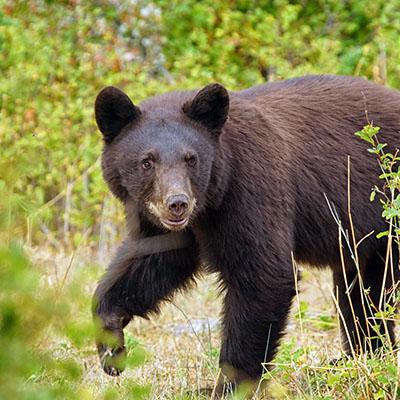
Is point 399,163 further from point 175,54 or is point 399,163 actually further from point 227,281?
point 175,54

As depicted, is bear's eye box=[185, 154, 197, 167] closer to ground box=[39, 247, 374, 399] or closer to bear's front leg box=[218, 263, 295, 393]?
bear's front leg box=[218, 263, 295, 393]

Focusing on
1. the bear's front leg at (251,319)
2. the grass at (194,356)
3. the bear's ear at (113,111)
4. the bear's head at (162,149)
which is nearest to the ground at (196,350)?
the grass at (194,356)

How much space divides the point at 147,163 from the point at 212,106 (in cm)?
44

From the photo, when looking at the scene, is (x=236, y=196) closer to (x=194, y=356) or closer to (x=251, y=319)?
(x=251, y=319)

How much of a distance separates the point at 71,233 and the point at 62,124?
1292 millimetres

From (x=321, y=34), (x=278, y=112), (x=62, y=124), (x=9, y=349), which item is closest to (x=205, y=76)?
(x=62, y=124)

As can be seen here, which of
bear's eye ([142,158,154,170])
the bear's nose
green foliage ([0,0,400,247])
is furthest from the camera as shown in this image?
green foliage ([0,0,400,247])

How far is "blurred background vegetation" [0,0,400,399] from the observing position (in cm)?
1041

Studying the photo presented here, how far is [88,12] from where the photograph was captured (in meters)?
13.5

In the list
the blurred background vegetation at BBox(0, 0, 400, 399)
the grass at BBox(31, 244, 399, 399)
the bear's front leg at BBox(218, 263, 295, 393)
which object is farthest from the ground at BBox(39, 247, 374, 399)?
the blurred background vegetation at BBox(0, 0, 400, 399)

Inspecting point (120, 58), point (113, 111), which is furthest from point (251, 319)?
point (120, 58)

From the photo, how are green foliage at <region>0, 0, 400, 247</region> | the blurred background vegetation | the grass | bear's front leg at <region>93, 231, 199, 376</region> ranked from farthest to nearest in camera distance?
1. green foliage at <region>0, 0, 400, 247</region>
2. the blurred background vegetation
3. bear's front leg at <region>93, 231, 199, 376</region>
4. the grass

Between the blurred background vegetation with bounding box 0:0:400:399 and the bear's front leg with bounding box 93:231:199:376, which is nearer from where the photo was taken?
the bear's front leg with bounding box 93:231:199:376

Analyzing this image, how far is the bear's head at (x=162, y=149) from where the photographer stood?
466 cm
